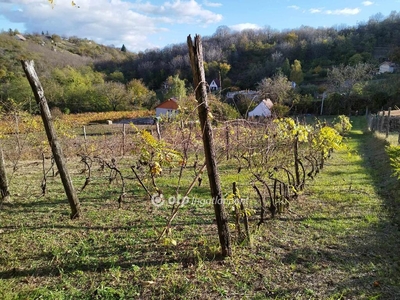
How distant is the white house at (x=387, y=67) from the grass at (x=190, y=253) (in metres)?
44.0

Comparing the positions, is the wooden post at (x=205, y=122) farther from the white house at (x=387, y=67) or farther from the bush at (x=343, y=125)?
the white house at (x=387, y=67)

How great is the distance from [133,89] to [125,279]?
38.6 m

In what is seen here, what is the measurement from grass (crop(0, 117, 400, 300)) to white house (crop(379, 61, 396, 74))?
144 feet

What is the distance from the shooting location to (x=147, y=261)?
9.71ft

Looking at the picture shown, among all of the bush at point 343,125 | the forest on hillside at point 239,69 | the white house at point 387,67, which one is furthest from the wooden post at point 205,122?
the white house at point 387,67

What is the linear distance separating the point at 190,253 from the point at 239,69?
48.7 metres

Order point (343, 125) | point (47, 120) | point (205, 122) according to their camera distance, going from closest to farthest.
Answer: point (205, 122) < point (47, 120) < point (343, 125)

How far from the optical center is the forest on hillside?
89.7 feet

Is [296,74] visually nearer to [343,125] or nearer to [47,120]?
[343,125]

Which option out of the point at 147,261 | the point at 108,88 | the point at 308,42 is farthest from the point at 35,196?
the point at 308,42

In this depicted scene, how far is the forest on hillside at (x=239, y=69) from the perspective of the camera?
2734 centimetres

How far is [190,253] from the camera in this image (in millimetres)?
3104

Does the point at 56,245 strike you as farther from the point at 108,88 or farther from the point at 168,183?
the point at 108,88

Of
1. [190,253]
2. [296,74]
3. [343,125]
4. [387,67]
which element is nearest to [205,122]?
[190,253]
